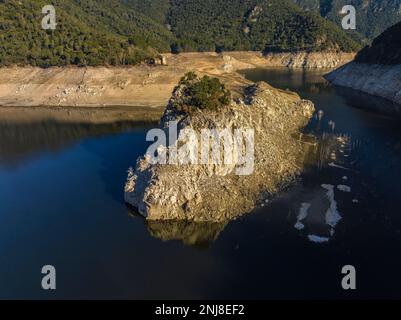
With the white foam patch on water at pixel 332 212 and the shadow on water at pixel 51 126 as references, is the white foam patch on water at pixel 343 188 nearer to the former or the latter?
the white foam patch on water at pixel 332 212

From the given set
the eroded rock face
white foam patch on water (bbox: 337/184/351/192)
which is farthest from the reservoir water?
the eroded rock face

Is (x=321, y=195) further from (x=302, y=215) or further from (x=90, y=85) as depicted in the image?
(x=90, y=85)

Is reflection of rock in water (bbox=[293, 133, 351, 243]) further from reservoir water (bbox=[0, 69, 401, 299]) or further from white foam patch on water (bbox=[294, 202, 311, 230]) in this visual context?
reservoir water (bbox=[0, 69, 401, 299])

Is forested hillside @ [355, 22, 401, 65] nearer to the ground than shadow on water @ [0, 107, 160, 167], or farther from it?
farther from it

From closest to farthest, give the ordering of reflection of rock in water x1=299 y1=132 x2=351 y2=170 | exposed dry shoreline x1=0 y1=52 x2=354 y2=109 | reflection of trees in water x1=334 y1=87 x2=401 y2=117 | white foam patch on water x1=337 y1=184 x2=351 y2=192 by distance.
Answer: white foam patch on water x1=337 y1=184 x2=351 y2=192 < reflection of rock in water x1=299 y1=132 x2=351 y2=170 < reflection of trees in water x1=334 y1=87 x2=401 y2=117 < exposed dry shoreline x1=0 y1=52 x2=354 y2=109

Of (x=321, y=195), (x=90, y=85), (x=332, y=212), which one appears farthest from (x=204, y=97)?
(x=90, y=85)

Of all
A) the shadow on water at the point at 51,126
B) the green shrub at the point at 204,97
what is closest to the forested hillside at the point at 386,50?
the shadow on water at the point at 51,126
